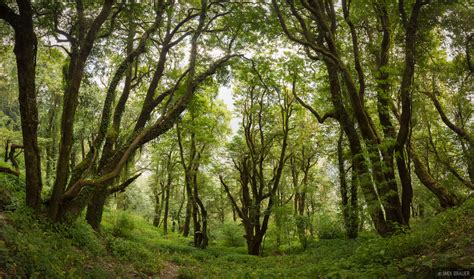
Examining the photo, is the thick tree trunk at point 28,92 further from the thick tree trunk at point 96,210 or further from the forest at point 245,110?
the thick tree trunk at point 96,210

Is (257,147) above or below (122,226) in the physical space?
above

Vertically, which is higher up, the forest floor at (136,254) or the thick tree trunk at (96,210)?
the thick tree trunk at (96,210)

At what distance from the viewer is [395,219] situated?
28.6 feet

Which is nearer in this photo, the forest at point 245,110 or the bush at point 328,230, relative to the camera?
the forest at point 245,110

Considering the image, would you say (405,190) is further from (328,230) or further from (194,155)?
(194,155)

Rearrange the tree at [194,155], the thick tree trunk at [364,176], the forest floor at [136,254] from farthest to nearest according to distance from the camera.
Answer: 1. the tree at [194,155]
2. the thick tree trunk at [364,176]
3. the forest floor at [136,254]

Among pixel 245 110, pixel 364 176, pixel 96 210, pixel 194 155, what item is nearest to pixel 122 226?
pixel 96 210

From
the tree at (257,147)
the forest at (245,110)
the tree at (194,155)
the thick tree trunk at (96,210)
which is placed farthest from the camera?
the tree at (194,155)

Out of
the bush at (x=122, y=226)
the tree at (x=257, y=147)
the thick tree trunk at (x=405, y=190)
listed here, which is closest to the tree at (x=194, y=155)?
the tree at (x=257, y=147)

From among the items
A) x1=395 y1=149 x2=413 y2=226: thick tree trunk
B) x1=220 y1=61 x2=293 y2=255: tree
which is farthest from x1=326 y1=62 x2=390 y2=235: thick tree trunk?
x1=220 y1=61 x2=293 y2=255: tree

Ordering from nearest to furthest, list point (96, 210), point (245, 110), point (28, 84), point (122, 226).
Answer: point (28, 84), point (96, 210), point (122, 226), point (245, 110)

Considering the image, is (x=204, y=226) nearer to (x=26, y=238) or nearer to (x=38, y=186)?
(x=38, y=186)

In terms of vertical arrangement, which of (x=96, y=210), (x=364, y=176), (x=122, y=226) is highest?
(x=364, y=176)

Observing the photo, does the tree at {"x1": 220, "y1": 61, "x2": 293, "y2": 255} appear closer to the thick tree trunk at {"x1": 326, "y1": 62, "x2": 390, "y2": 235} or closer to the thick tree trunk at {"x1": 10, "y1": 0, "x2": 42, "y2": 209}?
the thick tree trunk at {"x1": 326, "y1": 62, "x2": 390, "y2": 235}
